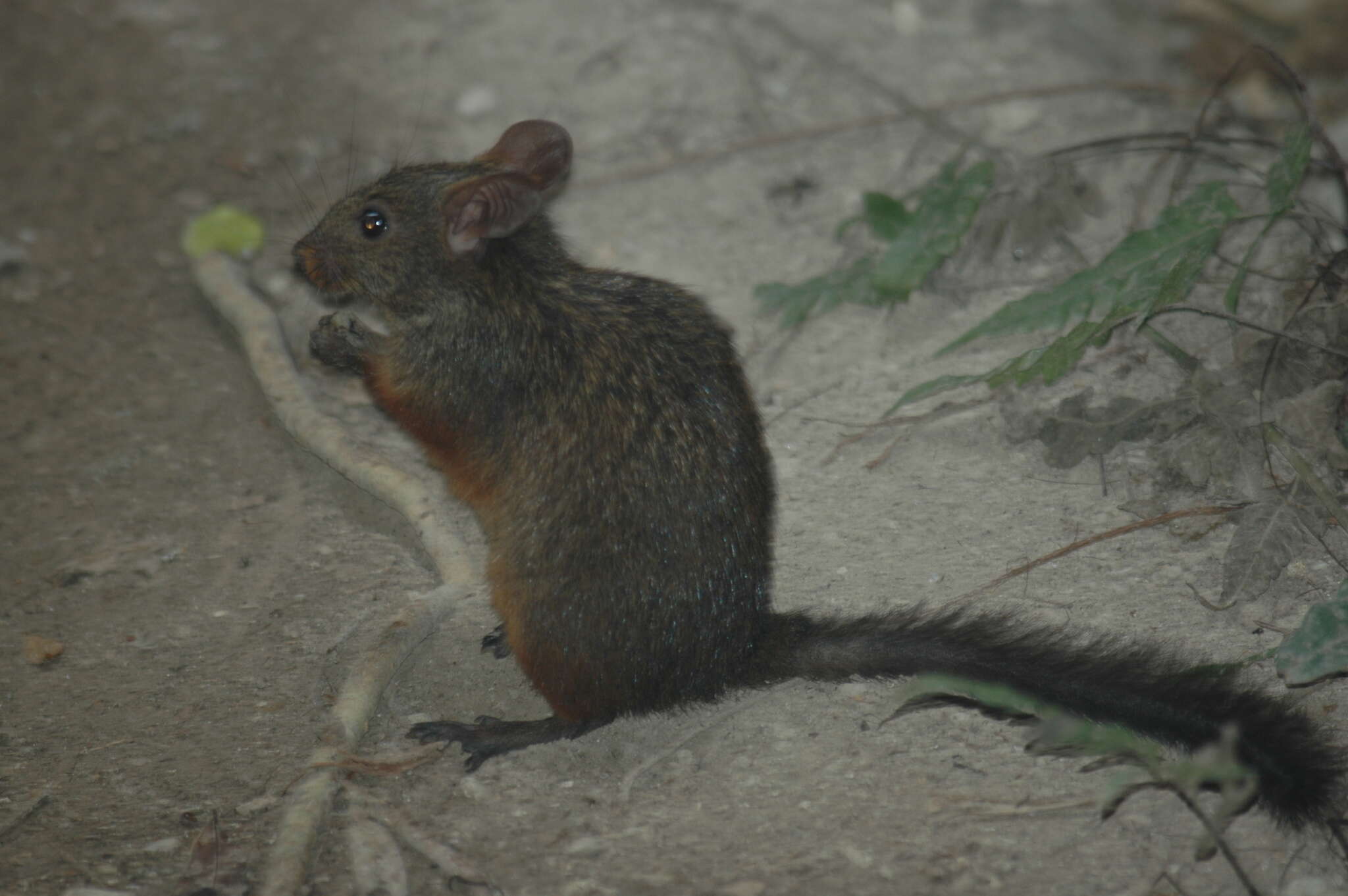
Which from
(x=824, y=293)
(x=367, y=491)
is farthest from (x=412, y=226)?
(x=824, y=293)

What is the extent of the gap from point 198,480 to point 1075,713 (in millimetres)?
2995

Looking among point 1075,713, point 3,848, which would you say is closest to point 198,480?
point 3,848

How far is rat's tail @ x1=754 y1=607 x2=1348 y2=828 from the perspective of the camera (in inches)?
107

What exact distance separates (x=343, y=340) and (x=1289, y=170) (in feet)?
9.66

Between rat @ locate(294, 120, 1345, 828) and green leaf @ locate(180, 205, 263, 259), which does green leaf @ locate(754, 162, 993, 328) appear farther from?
green leaf @ locate(180, 205, 263, 259)

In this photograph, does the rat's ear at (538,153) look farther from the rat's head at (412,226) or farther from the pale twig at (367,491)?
the pale twig at (367,491)

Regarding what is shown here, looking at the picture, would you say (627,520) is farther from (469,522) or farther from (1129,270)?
(1129,270)

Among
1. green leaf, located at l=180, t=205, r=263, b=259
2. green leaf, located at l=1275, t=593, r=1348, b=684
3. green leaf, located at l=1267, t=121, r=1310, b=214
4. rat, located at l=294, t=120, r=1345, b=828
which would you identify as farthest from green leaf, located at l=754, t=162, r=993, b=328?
green leaf, located at l=180, t=205, r=263, b=259

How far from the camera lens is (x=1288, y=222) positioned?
518 cm

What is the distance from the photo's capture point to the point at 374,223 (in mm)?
3744

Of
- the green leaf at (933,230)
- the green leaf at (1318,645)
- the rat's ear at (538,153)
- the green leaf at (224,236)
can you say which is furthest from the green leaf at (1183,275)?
the green leaf at (224,236)

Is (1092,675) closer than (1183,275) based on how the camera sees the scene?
Yes

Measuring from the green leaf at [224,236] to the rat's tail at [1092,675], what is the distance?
127 inches

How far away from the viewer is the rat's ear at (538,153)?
12.4ft
